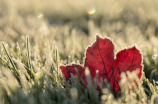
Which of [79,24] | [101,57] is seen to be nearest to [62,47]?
[101,57]

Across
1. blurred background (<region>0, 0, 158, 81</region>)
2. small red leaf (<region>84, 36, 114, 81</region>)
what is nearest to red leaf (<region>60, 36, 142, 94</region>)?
small red leaf (<region>84, 36, 114, 81</region>)

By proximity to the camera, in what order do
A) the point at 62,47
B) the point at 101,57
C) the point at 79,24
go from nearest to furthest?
the point at 101,57 < the point at 62,47 < the point at 79,24

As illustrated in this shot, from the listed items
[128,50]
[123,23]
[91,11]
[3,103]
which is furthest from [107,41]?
[91,11]

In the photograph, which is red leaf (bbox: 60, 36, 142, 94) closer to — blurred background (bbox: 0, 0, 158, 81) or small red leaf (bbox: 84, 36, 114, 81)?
small red leaf (bbox: 84, 36, 114, 81)

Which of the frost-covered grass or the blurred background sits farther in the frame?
the blurred background

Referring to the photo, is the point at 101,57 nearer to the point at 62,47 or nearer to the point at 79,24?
the point at 62,47
